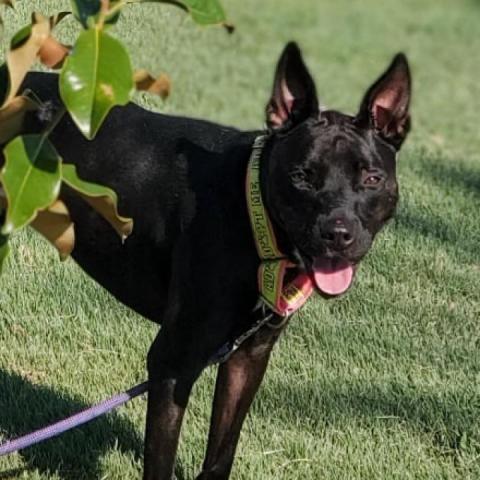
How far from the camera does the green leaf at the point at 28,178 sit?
2.05m

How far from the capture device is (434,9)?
2125cm

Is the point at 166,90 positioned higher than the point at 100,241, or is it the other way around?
the point at 166,90

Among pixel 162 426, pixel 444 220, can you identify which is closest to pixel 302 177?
pixel 162 426

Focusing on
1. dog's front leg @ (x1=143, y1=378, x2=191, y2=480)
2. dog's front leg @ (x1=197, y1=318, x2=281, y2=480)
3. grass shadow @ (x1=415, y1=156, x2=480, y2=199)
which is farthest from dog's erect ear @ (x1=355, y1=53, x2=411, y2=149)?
grass shadow @ (x1=415, y1=156, x2=480, y2=199)

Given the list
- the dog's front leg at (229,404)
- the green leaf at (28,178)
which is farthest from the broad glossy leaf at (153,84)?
the dog's front leg at (229,404)

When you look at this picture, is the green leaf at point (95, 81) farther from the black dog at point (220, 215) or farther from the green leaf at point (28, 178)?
the black dog at point (220, 215)

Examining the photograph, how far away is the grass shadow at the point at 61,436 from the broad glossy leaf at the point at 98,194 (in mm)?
2211

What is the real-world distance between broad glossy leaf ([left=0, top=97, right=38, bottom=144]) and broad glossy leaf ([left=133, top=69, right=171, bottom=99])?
0.69ft

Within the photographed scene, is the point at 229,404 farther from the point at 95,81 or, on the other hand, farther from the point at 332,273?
the point at 95,81

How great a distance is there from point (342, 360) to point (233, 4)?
14.1 metres

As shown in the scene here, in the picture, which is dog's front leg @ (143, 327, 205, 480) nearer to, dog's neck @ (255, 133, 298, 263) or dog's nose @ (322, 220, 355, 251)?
dog's neck @ (255, 133, 298, 263)

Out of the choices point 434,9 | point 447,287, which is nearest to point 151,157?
point 447,287

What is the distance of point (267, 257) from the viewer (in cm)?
368

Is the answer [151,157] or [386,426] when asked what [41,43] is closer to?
[151,157]
